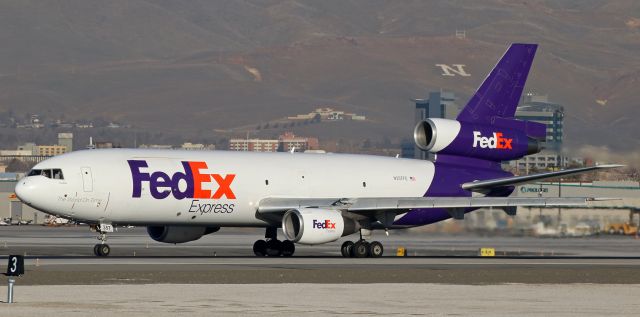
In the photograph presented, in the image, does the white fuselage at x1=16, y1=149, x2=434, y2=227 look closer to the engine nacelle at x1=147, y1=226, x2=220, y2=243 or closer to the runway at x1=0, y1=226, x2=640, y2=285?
the engine nacelle at x1=147, y1=226, x2=220, y2=243

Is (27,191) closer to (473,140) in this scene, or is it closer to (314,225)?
(314,225)

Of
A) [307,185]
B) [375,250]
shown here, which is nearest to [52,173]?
[307,185]

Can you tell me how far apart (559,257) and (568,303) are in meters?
26.4

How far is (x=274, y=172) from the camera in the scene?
65.2 meters

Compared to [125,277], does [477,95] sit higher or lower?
higher

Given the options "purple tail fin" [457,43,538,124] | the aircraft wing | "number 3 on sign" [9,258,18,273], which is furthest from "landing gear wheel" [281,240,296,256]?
"number 3 on sign" [9,258,18,273]

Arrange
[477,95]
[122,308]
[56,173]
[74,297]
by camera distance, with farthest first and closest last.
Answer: [477,95] → [56,173] → [74,297] → [122,308]

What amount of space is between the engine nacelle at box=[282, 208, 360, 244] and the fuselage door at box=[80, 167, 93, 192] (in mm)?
8473

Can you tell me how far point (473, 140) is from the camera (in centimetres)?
6981

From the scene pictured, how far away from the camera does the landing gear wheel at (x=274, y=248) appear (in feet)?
217

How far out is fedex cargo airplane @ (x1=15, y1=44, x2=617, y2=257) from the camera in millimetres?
60531

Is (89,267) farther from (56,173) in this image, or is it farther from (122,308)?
(122,308)

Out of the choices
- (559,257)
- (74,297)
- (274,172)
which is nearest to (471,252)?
(559,257)

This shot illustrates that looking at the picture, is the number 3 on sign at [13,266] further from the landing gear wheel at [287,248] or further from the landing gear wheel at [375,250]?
the landing gear wheel at [287,248]
